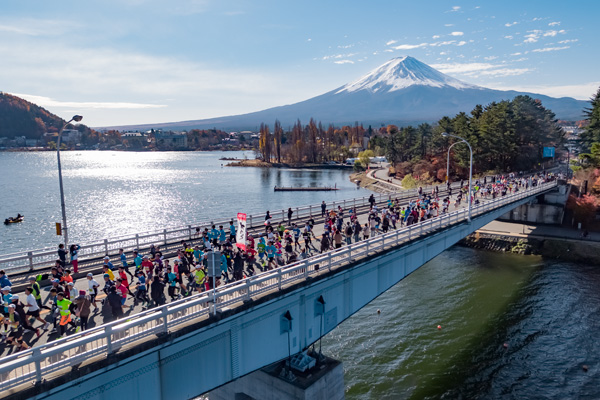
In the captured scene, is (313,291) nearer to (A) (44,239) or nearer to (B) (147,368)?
(B) (147,368)

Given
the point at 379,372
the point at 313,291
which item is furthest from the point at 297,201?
the point at 313,291

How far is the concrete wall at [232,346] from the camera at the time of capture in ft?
34.9

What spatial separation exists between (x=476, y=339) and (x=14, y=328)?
2448 centimetres

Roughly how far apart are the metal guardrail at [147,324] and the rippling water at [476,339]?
23.6 feet

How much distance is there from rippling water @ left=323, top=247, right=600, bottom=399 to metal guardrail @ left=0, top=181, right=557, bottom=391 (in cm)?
720

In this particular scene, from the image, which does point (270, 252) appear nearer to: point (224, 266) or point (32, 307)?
point (224, 266)

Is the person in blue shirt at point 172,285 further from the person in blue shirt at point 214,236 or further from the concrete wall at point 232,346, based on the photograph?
the person in blue shirt at point 214,236

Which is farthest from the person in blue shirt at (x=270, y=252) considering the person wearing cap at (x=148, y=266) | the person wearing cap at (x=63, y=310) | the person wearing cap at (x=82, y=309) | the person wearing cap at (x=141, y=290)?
the person wearing cap at (x=63, y=310)

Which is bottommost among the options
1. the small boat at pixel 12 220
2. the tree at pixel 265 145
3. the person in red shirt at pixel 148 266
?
the small boat at pixel 12 220

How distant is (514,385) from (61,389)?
21.3 m

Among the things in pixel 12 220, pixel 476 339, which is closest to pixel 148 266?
pixel 476 339

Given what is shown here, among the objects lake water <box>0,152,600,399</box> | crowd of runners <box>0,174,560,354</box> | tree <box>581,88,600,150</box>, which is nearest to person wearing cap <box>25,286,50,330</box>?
crowd of runners <box>0,174,560,354</box>

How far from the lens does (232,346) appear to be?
1347 centimetres

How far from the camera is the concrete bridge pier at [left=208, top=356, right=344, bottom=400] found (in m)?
16.4
